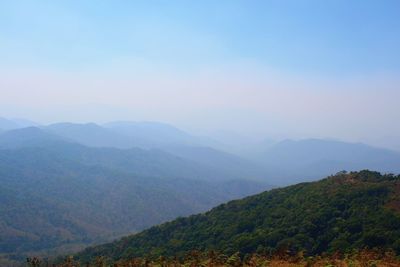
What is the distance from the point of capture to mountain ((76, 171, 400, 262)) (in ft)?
89.7

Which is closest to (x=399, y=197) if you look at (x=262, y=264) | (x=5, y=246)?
(x=262, y=264)

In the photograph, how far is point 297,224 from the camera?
3291 centimetres

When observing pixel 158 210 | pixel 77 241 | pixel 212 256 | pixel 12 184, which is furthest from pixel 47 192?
pixel 212 256

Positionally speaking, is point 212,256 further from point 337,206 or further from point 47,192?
point 47,192

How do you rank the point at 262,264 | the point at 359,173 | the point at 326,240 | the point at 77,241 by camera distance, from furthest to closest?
the point at 77,241 < the point at 359,173 < the point at 326,240 < the point at 262,264

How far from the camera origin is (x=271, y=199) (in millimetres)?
45188

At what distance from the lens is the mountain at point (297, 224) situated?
27.3m

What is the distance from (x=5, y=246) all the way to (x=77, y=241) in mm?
21424

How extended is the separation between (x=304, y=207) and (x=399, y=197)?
7.92 metres

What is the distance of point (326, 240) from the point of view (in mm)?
28625

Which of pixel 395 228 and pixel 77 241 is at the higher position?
pixel 395 228

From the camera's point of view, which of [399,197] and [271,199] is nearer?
[399,197]

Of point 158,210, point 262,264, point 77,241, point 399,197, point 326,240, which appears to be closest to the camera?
point 262,264

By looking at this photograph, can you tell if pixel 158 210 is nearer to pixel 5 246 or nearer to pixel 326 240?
pixel 5 246
